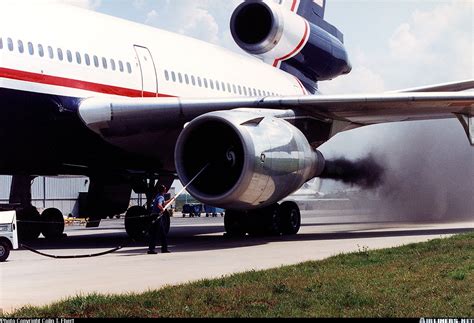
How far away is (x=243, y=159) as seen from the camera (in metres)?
13.1

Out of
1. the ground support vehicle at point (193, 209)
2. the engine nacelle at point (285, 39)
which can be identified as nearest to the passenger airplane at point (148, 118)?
the engine nacelle at point (285, 39)

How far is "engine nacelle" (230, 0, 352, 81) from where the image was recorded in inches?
822

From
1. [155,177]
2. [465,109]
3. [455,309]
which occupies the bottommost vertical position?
[455,309]

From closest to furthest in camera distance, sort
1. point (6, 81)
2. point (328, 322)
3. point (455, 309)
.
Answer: point (328, 322)
point (455, 309)
point (6, 81)

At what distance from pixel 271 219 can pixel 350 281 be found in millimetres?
8419

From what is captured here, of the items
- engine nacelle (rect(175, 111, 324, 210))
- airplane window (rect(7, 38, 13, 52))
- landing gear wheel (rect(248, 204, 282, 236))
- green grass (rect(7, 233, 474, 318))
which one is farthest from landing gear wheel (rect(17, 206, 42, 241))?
green grass (rect(7, 233, 474, 318))

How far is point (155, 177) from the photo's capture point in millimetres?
17281

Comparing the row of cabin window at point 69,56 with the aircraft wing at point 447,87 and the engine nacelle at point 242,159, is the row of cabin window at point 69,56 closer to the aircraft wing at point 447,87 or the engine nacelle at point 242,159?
the engine nacelle at point 242,159

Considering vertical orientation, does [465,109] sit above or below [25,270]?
above

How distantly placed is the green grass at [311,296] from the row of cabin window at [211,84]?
7.72 m

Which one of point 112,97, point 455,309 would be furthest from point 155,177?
point 455,309

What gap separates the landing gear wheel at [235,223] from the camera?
16797mm

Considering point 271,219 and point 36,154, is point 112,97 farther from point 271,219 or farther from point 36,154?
point 271,219

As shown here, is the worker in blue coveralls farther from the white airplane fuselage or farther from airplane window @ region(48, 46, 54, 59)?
airplane window @ region(48, 46, 54, 59)
